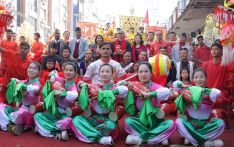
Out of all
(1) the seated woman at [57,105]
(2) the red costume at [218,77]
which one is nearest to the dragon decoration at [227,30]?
(2) the red costume at [218,77]

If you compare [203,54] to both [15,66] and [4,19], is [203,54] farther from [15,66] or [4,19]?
[4,19]

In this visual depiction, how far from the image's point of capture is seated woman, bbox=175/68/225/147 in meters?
4.09

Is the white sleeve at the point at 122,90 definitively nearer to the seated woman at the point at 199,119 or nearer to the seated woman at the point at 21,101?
the seated woman at the point at 199,119

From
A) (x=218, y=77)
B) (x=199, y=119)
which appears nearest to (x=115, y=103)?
(x=199, y=119)

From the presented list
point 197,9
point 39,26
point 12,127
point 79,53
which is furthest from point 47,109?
point 39,26

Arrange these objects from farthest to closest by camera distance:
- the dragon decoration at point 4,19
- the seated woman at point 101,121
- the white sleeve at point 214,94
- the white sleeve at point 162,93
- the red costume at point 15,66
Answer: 1. the red costume at point 15,66
2. the dragon decoration at point 4,19
3. the seated woman at point 101,121
4. the white sleeve at point 162,93
5. the white sleeve at point 214,94

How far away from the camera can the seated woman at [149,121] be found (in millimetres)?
4195

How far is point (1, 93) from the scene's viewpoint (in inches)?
210

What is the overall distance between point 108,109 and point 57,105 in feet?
2.44

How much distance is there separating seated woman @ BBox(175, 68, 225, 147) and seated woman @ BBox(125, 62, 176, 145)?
0.17m

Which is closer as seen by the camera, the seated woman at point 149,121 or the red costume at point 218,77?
the seated woman at point 149,121

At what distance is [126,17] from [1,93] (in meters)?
A: 11.6

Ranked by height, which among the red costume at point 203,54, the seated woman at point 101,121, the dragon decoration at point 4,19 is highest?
the dragon decoration at point 4,19

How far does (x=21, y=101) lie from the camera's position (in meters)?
4.96
